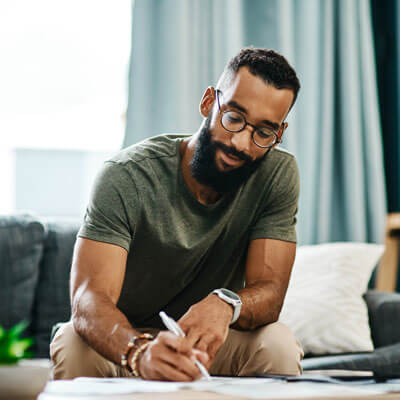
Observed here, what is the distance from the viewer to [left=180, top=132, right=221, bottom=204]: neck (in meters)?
1.44

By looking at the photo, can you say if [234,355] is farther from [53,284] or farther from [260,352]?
[53,284]

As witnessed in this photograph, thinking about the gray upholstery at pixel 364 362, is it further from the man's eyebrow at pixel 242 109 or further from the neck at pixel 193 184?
the man's eyebrow at pixel 242 109

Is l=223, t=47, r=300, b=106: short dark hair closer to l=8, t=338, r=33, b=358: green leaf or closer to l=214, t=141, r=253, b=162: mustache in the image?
l=214, t=141, r=253, b=162: mustache

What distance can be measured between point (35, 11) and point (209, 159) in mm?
1359

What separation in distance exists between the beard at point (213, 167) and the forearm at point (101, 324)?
40 cm

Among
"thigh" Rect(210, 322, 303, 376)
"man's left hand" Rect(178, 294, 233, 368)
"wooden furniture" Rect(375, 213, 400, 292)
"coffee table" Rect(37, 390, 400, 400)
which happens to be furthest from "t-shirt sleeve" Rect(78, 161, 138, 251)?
"wooden furniture" Rect(375, 213, 400, 292)

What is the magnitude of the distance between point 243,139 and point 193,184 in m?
0.18

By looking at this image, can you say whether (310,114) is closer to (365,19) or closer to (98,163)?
(365,19)

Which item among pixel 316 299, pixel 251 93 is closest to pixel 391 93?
pixel 316 299

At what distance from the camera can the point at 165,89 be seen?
7.72 ft

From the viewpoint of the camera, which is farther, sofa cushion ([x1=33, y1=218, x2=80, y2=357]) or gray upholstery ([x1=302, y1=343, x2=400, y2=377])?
sofa cushion ([x1=33, y1=218, x2=80, y2=357])

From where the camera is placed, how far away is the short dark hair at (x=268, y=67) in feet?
4.46

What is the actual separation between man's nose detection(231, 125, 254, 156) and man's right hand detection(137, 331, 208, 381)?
0.54 meters

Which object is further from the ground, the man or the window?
the window
